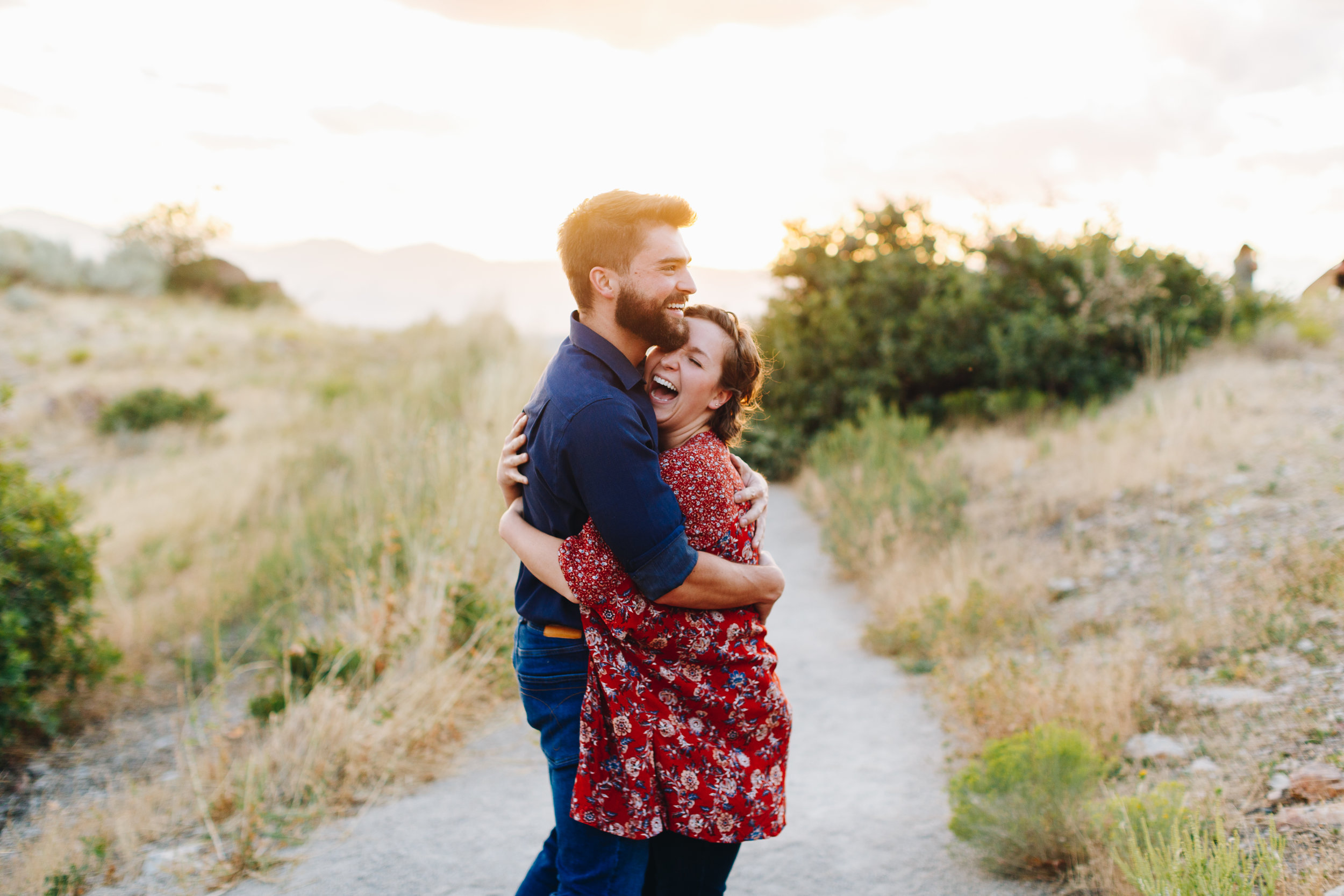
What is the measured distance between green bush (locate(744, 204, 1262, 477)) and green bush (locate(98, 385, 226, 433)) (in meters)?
9.85

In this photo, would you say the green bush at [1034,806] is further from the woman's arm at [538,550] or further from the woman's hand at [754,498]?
the woman's arm at [538,550]

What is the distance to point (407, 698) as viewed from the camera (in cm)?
412

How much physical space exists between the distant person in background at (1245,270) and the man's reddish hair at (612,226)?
1145cm

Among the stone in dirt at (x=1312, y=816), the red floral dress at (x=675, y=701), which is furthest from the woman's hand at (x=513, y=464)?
the stone in dirt at (x=1312, y=816)

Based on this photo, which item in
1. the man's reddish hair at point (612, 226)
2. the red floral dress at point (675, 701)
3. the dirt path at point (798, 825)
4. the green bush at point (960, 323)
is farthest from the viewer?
the green bush at point (960, 323)

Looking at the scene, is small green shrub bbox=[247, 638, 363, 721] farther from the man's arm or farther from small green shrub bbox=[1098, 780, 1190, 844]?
small green shrub bbox=[1098, 780, 1190, 844]

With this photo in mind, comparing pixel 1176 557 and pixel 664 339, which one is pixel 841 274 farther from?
pixel 664 339

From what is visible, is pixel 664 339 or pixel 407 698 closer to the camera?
pixel 664 339

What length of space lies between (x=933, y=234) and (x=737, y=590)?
34.1 feet

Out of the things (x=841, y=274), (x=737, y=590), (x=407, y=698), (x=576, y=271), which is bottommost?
(x=407, y=698)

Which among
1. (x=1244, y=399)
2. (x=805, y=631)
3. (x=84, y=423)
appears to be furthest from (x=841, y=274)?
(x=84, y=423)

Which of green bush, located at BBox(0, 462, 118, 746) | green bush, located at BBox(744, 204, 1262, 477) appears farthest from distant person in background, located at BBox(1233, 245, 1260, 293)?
green bush, located at BBox(0, 462, 118, 746)

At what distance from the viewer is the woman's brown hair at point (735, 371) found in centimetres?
209

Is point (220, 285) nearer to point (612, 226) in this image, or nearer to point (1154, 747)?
point (612, 226)
